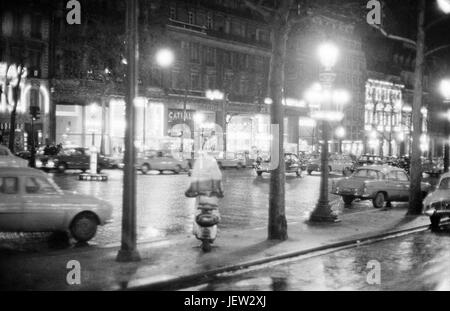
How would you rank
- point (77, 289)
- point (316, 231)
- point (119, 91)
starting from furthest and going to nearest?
point (119, 91)
point (316, 231)
point (77, 289)

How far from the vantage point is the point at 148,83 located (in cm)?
6291

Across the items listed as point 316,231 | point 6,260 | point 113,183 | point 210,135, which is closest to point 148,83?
point 210,135

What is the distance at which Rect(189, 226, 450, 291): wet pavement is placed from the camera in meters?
10.1

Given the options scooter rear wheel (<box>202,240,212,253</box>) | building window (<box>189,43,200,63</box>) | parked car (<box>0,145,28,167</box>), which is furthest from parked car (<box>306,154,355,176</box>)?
scooter rear wheel (<box>202,240,212,253</box>)

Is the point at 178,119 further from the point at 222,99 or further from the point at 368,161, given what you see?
the point at 368,161

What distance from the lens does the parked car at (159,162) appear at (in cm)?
4325

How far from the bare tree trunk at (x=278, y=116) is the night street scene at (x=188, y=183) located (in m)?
0.03

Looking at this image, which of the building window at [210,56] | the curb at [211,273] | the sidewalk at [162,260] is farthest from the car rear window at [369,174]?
the building window at [210,56]

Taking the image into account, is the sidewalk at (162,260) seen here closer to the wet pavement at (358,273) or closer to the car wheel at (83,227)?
the wet pavement at (358,273)

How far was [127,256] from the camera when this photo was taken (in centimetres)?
1149

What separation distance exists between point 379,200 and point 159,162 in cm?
2165

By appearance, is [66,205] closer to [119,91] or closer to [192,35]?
[119,91]

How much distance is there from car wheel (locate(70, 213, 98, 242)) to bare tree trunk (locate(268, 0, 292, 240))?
394 centimetres

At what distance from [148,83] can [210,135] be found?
30.5 feet
